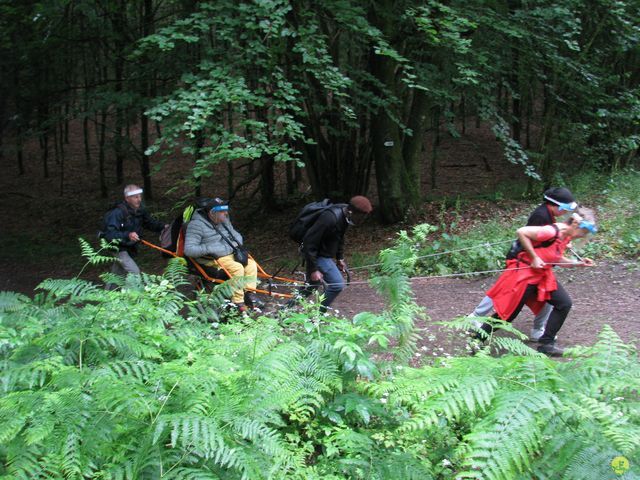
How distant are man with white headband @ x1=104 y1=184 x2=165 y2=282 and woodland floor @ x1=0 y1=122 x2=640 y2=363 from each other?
5.33ft

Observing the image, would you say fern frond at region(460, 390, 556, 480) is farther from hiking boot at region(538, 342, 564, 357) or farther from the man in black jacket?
the man in black jacket

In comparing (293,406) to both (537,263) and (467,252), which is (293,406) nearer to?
(537,263)

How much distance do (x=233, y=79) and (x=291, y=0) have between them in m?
2.32

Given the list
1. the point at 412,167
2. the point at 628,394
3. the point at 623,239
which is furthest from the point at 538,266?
the point at 412,167

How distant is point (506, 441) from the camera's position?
2.38 metres

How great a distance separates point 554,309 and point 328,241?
270cm

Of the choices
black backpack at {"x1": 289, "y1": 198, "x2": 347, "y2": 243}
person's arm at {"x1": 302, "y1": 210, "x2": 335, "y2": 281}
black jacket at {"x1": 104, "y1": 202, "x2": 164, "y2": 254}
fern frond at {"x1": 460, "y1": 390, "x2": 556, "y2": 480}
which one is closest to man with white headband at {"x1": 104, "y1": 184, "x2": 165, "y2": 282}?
black jacket at {"x1": 104, "y1": 202, "x2": 164, "y2": 254}

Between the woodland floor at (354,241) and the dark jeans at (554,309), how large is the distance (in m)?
0.54

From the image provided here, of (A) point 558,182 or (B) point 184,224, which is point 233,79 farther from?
(A) point 558,182

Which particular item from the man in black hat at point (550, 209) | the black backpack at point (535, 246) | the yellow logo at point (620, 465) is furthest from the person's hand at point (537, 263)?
the yellow logo at point (620, 465)

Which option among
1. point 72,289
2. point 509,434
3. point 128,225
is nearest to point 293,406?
point 509,434

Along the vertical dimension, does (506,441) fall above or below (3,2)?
below

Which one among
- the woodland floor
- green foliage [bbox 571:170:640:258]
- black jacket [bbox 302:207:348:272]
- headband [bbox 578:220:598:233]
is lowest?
the woodland floor

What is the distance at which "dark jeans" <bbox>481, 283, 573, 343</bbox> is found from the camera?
5613mm
